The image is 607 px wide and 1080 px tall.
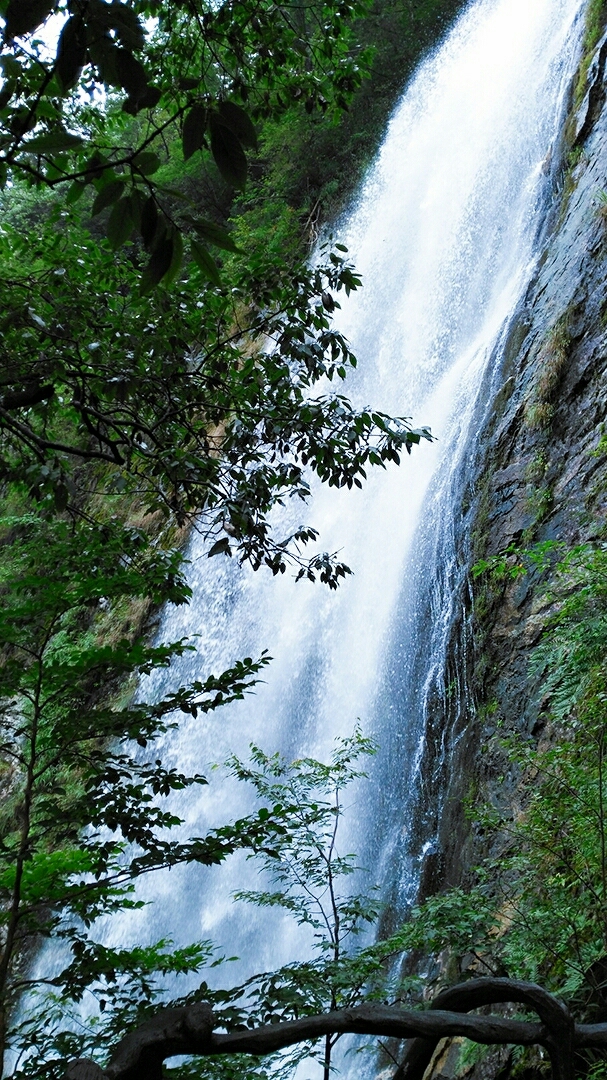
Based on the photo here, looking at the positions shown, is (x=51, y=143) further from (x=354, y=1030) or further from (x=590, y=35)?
(x=590, y=35)

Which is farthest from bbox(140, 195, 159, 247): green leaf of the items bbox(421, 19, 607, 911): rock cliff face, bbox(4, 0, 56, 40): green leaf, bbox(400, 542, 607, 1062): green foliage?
bbox(421, 19, 607, 911): rock cliff face

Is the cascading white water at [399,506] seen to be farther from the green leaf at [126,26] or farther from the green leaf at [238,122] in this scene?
the green leaf at [126,26]

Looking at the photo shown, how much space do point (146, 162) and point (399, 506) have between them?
8180mm

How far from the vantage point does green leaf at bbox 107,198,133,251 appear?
127 centimetres

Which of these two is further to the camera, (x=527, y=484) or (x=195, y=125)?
(x=527, y=484)

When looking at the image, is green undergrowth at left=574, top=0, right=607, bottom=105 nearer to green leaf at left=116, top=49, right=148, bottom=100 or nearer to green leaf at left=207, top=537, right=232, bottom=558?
green leaf at left=207, top=537, right=232, bottom=558

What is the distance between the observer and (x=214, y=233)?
1210 millimetres

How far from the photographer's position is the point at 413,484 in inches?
372

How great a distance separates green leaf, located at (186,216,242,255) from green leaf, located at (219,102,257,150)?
0.13 metres

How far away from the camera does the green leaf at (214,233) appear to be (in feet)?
3.92

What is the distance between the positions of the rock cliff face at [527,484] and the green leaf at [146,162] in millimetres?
3447

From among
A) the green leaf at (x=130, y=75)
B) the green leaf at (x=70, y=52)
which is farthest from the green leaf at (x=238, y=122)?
the green leaf at (x=70, y=52)

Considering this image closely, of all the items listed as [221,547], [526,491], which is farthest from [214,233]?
[526,491]

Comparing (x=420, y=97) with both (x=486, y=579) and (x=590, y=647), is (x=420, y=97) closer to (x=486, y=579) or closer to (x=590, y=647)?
(x=486, y=579)
